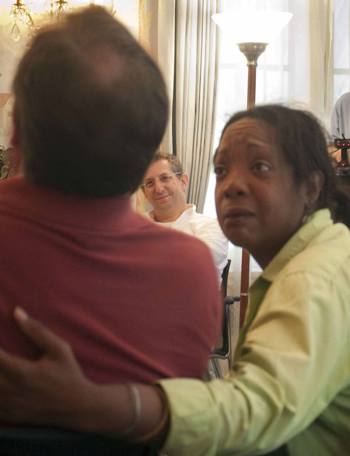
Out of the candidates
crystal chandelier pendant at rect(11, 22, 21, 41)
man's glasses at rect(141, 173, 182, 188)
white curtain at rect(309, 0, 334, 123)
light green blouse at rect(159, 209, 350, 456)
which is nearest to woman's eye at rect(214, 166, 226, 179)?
light green blouse at rect(159, 209, 350, 456)

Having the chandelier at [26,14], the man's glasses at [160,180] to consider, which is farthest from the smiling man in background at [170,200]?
the chandelier at [26,14]

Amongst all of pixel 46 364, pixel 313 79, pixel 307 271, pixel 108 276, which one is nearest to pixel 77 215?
pixel 108 276

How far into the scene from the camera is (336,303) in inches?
32.5

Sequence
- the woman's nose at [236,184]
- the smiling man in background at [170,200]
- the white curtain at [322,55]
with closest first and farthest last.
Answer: the woman's nose at [236,184] → the smiling man in background at [170,200] → the white curtain at [322,55]

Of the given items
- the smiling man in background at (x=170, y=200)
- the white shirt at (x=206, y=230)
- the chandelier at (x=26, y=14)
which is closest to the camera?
the white shirt at (x=206, y=230)

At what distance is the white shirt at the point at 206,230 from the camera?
3.30 m

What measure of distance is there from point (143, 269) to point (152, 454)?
30 centimetres

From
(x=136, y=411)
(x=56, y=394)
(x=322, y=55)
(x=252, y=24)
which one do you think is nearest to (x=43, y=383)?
(x=56, y=394)

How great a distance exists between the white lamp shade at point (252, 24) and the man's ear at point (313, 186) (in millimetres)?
2632

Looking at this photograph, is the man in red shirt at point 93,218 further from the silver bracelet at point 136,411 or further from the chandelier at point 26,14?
the chandelier at point 26,14

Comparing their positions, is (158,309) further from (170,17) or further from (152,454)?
(170,17)

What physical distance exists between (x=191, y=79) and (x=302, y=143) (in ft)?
11.5

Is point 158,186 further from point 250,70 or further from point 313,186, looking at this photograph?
point 313,186

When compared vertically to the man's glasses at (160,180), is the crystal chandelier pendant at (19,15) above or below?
above
